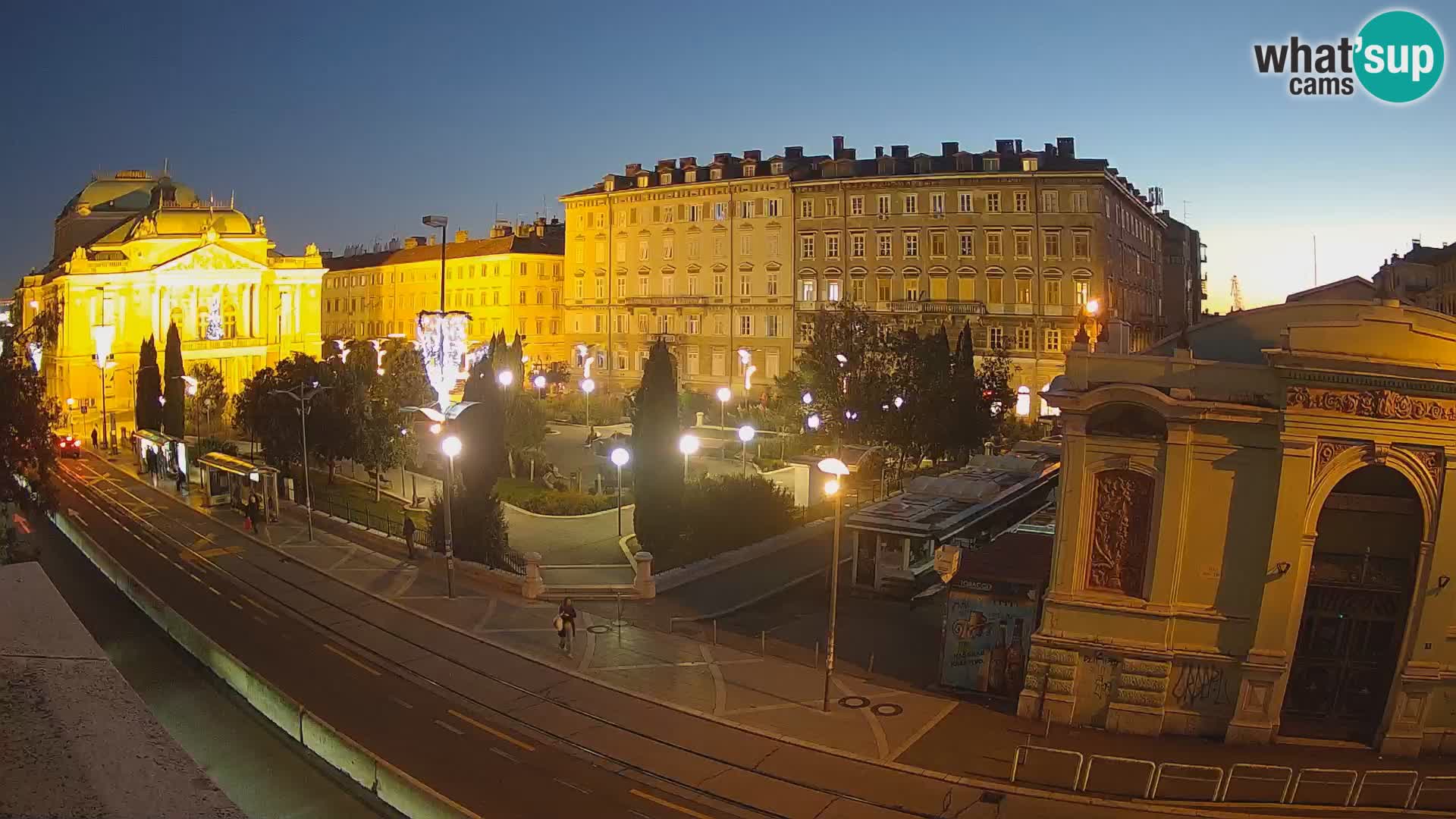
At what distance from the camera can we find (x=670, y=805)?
16078 millimetres

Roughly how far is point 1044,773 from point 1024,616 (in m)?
3.89

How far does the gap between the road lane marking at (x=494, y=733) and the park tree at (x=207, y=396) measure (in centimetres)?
5296

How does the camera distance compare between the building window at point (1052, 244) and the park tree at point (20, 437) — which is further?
the building window at point (1052, 244)

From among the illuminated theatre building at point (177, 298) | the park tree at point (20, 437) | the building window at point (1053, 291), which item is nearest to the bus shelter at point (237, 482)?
the park tree at point (20, 437)

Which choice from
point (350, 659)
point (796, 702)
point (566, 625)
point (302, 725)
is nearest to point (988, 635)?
point (796, 702)

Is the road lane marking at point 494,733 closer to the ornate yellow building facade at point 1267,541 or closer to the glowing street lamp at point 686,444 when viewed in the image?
the ornate yellow building facade at point 1267,541

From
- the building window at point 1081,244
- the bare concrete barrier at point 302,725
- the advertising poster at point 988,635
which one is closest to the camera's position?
the bare concrete barrier at point 302,725

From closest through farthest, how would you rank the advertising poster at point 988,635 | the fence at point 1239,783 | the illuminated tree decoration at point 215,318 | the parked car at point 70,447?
the fence at point 1239,783 < the advertising poster at point 988,635 < the parked car at point 70,447 < the illuminated tree decoration at point 215,318

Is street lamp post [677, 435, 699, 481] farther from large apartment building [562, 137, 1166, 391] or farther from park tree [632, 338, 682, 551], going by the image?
large apartment building [562, 137, 1166, 391]

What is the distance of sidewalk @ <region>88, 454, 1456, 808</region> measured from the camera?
17.9 m

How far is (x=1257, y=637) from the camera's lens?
59.6ft

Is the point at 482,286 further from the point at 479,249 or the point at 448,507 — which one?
the point at 448,507

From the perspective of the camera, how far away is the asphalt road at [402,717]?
16.2 metres

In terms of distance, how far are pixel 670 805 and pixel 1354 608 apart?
41.9 feet
